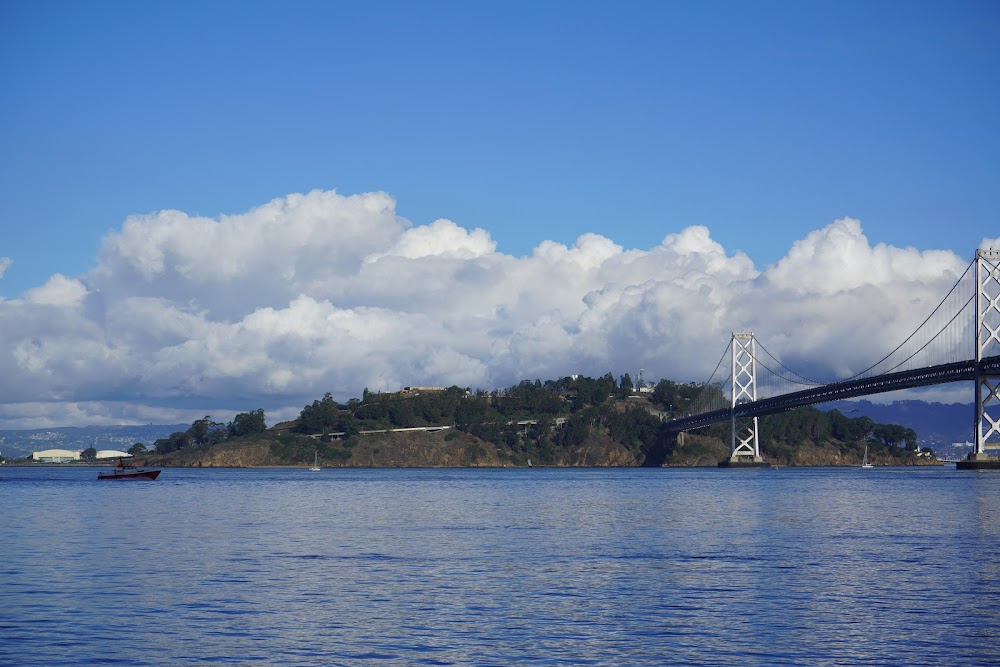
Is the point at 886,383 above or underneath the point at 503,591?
above

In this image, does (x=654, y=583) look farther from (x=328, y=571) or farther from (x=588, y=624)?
(x=328, y=571)

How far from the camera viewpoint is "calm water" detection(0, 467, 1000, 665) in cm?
2092

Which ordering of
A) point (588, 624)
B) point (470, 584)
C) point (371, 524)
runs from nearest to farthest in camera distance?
point (588, 624)
point (470, 584)
point (371, 524)

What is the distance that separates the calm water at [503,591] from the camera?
20922mm

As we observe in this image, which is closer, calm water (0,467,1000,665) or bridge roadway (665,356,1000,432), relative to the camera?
calm water (0,467,1000,665)

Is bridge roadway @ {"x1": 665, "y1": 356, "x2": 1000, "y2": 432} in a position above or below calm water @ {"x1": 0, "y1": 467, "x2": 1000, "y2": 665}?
above

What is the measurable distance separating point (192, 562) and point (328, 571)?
16.4 ft

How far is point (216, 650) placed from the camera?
20875mm

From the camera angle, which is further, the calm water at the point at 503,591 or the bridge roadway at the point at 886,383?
the bridge roadway at the point at 886,383

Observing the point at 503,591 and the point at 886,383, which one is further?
the point at 886,383

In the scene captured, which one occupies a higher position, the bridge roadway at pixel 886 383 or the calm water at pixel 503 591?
the bridge roadway at pixel 886 383

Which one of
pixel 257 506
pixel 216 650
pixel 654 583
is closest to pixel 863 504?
pixel 257 506

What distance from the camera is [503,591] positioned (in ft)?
91.1

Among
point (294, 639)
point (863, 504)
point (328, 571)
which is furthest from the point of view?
point (863, 504)
